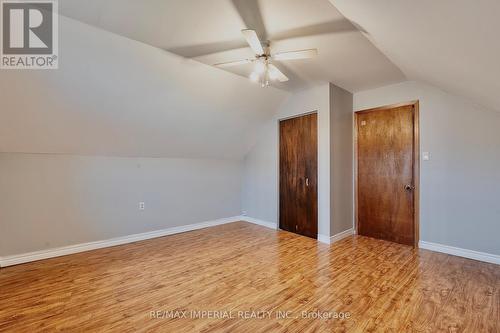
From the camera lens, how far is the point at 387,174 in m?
3.64

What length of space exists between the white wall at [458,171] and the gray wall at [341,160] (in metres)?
0.78

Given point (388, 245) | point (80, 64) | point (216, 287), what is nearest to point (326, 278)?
point (216, 287)

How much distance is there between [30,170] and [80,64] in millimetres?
1578

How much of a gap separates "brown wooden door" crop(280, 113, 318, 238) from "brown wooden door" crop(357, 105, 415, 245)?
0.83 meters

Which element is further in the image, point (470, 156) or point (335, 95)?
point (335, 95)

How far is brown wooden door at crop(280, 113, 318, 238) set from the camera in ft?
12.5

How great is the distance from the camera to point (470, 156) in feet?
9.71

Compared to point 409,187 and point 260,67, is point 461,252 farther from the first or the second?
point 260,67

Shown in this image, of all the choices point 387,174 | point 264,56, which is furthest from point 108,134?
point 387,174

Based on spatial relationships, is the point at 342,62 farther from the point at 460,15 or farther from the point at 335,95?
the point at 460,15

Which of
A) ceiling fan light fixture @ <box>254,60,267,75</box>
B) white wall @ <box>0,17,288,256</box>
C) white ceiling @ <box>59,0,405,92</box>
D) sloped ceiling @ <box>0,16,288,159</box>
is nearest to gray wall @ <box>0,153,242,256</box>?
white wall @ <box>0,17,288,256</box>

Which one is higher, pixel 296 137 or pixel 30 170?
pixel 296 137

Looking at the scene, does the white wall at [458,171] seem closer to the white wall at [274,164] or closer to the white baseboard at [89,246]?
the white wall at [274,164]

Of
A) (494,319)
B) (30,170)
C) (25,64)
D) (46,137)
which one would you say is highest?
(25,64)
